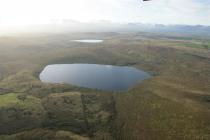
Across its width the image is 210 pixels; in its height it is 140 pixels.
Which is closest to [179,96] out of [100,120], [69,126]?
[100,120]

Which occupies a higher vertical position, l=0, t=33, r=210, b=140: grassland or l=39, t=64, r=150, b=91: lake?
l=39, t=64, r=150, b=91: lake

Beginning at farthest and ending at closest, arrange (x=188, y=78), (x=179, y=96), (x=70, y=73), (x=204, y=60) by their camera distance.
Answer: (x=204, y=60) < (x=70, y=73) < (x=188, y=78) < (x=179, y=96)

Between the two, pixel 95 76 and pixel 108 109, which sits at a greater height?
pixel 95 76

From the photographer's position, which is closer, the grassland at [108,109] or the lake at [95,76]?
the grassland at [108,109]

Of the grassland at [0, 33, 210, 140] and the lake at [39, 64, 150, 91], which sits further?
the lake at [39, 64, 150, 91]

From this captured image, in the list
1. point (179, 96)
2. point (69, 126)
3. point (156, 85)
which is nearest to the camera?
point (69, 126)

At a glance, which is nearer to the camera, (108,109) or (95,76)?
(108,109)

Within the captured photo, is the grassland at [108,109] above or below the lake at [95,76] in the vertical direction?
below

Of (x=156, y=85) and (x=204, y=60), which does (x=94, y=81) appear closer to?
(x=156, y=85)
